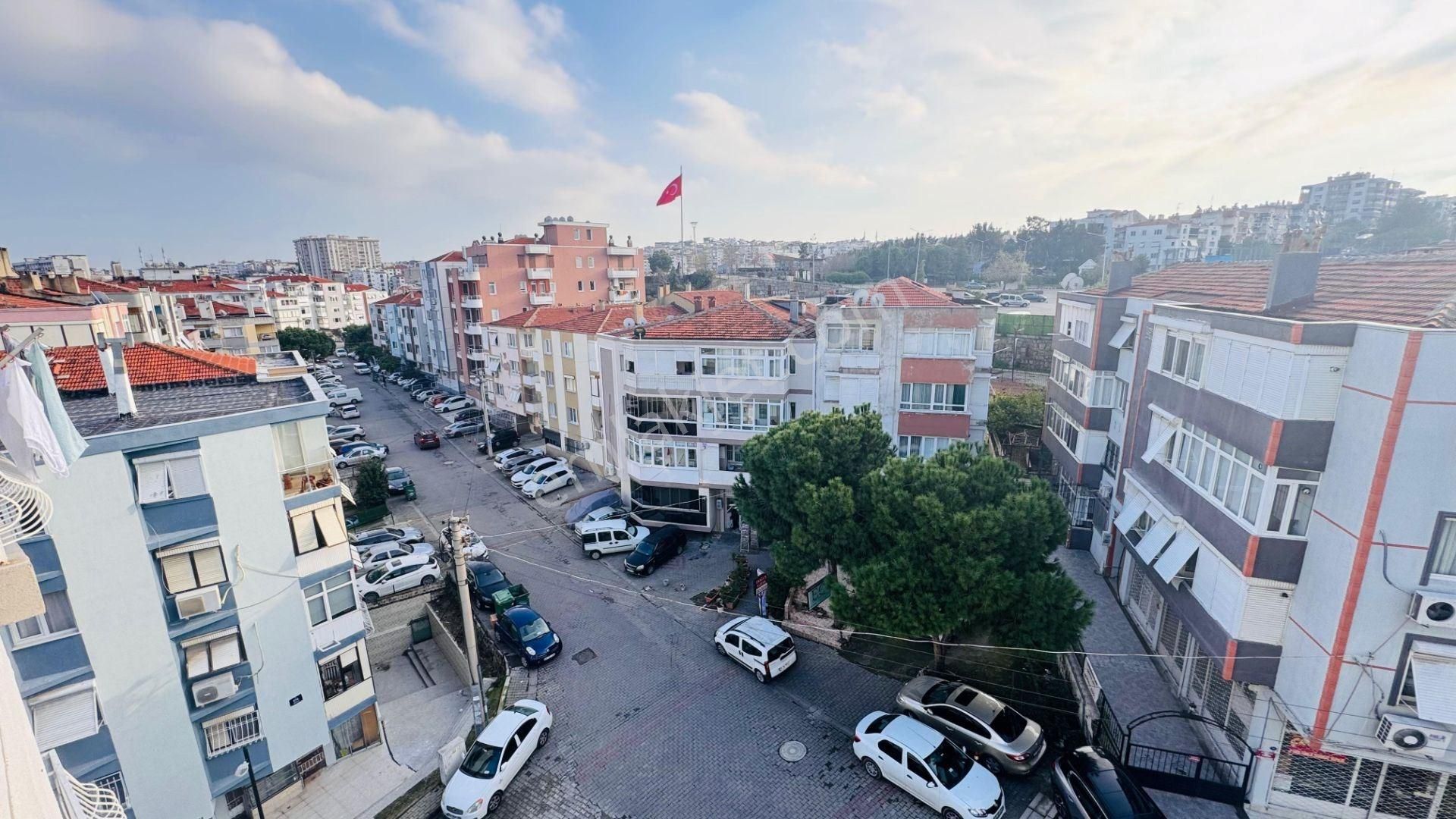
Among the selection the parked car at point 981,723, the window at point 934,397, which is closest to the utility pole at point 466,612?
the parked car at point 981,723

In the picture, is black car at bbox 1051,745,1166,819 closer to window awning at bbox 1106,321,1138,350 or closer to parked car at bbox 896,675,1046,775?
parked car at bbox 896,675,1046,775

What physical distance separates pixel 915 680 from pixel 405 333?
232 ft

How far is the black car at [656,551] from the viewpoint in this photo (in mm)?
25594

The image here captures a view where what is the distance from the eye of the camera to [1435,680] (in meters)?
10.9

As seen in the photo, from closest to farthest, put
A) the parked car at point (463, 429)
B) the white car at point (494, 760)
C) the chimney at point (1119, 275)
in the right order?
the white car at point (494, 760) → the chimney at point (1119, 275) → the parked car at point (463, 429)

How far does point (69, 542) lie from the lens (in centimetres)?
1198

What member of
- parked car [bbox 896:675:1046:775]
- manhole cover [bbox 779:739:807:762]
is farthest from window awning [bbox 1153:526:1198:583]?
manhole cover [bbox 779:739:807:762]

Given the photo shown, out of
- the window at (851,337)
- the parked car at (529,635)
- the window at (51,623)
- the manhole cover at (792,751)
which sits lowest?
the manhole cover at (792,751)

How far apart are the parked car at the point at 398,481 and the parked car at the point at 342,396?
73.5ft

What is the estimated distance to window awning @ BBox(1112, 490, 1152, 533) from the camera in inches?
706

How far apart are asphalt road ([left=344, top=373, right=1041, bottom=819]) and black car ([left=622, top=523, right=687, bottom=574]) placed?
46 centimetres

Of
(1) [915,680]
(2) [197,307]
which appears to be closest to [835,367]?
(1) [915,680]

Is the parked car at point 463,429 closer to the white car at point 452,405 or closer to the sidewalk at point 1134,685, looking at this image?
the white car at point 452,405

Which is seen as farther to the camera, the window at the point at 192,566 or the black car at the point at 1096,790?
the window at the point at 192,566
